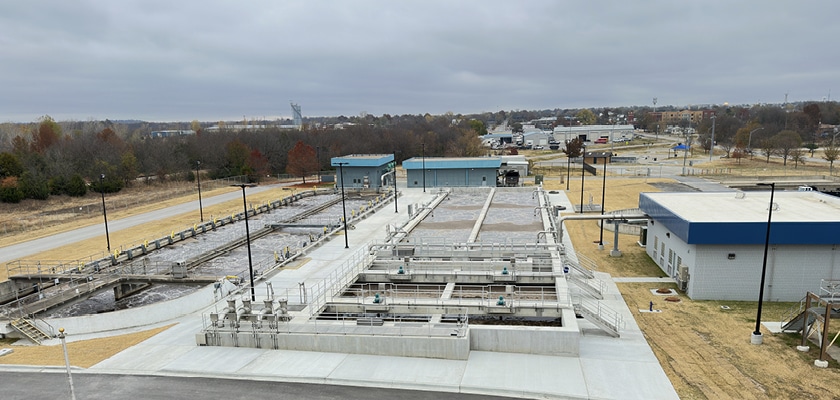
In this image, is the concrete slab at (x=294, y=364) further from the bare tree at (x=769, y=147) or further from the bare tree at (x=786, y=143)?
the bare tree at (x=769, y=147)

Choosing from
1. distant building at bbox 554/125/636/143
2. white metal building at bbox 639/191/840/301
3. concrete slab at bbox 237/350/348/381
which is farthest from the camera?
distant building at bbox 554/125/636/143

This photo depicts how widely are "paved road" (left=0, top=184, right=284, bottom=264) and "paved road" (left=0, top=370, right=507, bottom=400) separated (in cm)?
2555

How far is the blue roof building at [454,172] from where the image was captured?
62688 mm

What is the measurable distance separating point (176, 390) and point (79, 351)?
256 inches

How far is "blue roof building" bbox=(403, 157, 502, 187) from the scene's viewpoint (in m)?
62.7

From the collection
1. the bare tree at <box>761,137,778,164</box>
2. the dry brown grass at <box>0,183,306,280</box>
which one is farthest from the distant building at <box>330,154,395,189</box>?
the bare tree at <box>761,137,778,164</box>

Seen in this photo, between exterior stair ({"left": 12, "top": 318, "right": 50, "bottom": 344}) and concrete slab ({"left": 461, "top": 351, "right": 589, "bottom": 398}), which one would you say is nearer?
concrete slab ({"left": 461, "top": 351, "right": 589, "bottom": 398})

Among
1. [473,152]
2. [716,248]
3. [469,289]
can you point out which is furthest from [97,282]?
[473,152]

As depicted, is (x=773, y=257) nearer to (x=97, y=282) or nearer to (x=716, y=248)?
(x=716, y=248)

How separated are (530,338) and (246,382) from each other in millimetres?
10306

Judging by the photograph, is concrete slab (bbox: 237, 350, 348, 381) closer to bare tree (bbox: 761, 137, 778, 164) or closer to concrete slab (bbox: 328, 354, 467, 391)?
concrete slab (bbox: 328, 354, 467, 391)

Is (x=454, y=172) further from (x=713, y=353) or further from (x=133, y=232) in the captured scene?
(x=713, y=353)

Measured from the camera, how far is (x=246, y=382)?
16.5 meters

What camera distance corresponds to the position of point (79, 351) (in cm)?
1927
